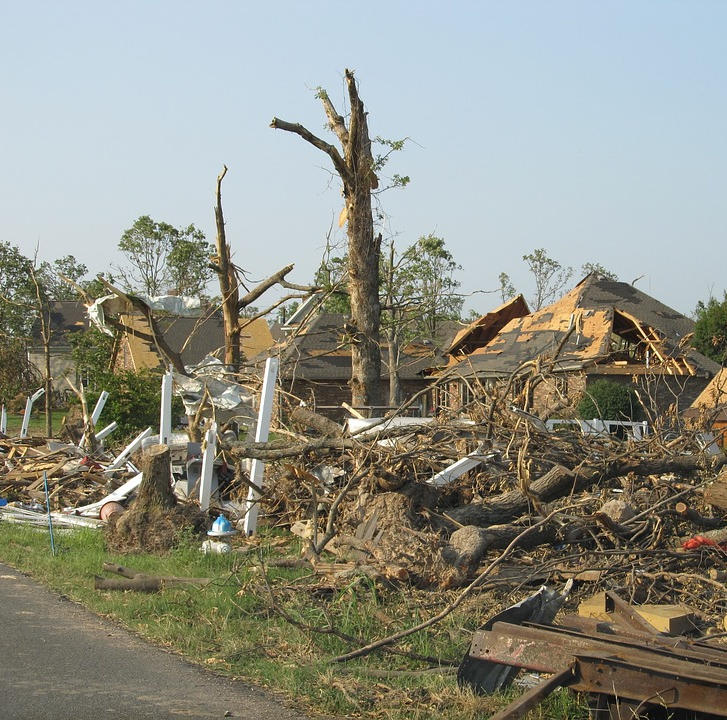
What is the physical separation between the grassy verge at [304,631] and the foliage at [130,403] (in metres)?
12.8

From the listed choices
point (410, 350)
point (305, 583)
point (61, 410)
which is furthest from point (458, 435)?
point (61, 410)

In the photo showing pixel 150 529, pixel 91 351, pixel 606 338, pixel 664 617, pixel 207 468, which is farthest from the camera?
pixel 91 351

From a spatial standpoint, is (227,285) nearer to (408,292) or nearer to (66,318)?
(408,292)

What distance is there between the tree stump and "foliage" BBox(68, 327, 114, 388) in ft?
90.8

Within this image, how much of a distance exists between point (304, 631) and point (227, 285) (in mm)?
9798

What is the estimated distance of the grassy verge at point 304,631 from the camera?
5.07 metres

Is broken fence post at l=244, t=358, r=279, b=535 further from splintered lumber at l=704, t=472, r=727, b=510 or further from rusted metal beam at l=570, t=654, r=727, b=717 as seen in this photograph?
rusted metal beam at l=570, t=654, r=727, b=717

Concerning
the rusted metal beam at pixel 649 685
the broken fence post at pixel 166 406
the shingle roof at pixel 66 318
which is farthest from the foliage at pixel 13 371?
the rusted metal beam at pixel 649 685

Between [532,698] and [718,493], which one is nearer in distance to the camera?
[532,698]

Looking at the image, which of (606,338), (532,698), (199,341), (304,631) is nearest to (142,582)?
(304,631)

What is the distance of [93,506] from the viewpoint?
12.6 metres

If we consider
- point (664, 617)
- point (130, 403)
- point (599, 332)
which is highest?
point (599, 332)

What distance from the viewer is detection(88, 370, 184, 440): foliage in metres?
21.5

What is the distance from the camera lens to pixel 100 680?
5.54 meters
